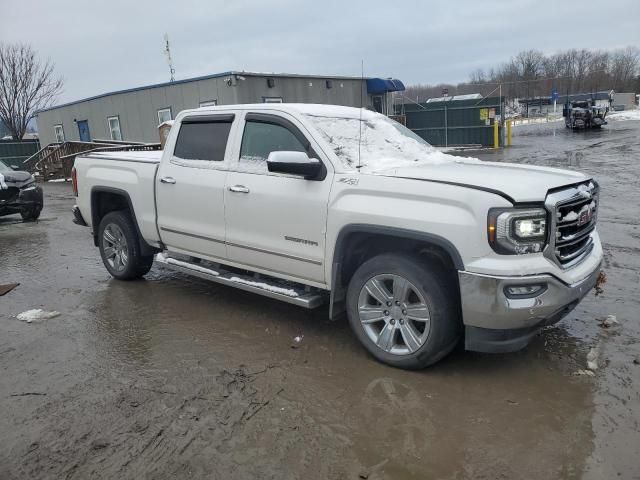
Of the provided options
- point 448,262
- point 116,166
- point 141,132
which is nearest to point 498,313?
point 448,262

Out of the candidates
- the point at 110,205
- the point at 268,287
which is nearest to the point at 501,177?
the point at 268,287

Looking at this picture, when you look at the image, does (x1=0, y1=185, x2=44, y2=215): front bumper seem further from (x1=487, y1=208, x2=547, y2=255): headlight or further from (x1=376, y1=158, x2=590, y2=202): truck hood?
(x1=487, y1=208, x2=547, y2=255): headlight

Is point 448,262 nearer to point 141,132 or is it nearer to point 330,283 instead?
point 330,283

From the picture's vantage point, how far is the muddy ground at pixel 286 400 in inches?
114

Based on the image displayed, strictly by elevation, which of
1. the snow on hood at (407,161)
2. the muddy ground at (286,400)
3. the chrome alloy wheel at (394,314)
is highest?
the snow on hood at (407,161)

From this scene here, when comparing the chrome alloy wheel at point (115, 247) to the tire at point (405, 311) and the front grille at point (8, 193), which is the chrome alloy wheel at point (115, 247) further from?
the front grille at point (8, 193)

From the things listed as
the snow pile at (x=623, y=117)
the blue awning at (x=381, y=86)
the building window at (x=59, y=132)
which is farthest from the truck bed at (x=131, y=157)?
the snow pile at (x=623, y=117)

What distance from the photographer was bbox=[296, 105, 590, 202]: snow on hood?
3.53 meters

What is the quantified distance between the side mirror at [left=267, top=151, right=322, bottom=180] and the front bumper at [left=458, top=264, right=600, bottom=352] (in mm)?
1380

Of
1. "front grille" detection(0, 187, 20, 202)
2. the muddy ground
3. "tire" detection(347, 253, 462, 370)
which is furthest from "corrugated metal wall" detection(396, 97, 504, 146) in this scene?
"tire" detection(347, 253, 462, 370)

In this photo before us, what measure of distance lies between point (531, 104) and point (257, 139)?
6896 centimetres

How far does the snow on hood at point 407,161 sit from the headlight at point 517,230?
0.10 m

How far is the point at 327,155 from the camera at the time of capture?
4152mm

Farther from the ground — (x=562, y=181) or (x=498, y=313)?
(x=562, y=181)
